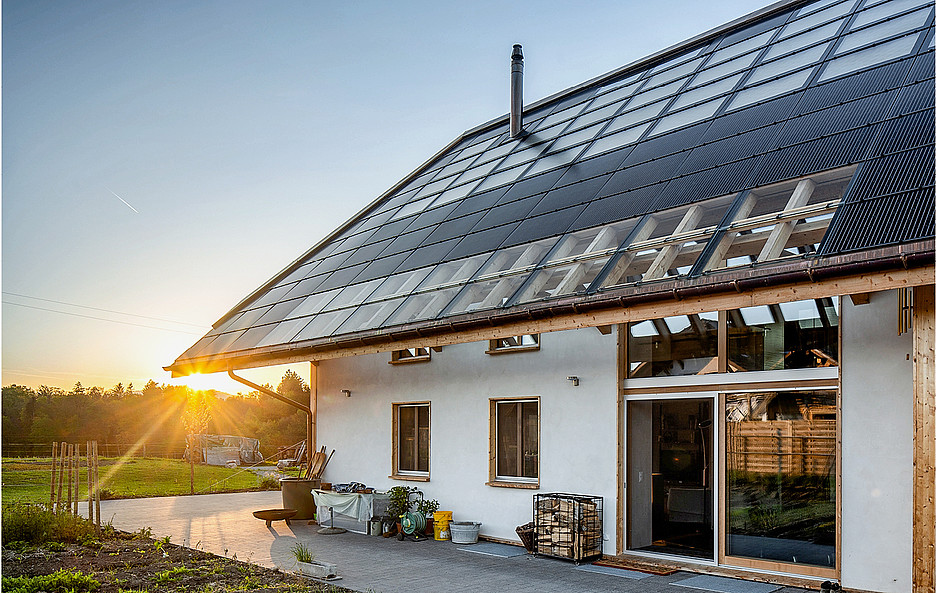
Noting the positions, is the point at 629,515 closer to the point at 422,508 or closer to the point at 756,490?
the point at 756,490

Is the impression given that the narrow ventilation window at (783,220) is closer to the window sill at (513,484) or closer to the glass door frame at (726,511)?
the glass door frame at (726,511)

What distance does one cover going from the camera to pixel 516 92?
16891 millimetres

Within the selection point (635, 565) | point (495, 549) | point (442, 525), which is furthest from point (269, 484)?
point (635, 565)

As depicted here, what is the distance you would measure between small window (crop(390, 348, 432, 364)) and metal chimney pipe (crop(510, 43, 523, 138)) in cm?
595

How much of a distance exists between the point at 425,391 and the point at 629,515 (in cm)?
444

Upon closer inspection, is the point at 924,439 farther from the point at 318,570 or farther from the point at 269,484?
the point at 269,484

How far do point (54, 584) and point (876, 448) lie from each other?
28.0 ft

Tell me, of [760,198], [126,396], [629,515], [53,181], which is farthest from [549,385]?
[126,396]

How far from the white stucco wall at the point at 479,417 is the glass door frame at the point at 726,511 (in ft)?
4.73

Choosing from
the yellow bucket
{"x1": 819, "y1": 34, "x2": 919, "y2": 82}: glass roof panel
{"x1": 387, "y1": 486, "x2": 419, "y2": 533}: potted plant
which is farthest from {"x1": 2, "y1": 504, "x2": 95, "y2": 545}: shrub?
{"x1": 819, "y1": 34, "x2": 919, "y2": 82}: glass roof panel

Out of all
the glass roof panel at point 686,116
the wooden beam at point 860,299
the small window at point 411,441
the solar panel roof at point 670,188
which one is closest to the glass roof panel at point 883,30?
the solar panel roof at point 670,188

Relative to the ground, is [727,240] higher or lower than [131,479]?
higher

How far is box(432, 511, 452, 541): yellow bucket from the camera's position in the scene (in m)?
11.4

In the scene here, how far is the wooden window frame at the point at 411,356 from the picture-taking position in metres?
12.9
